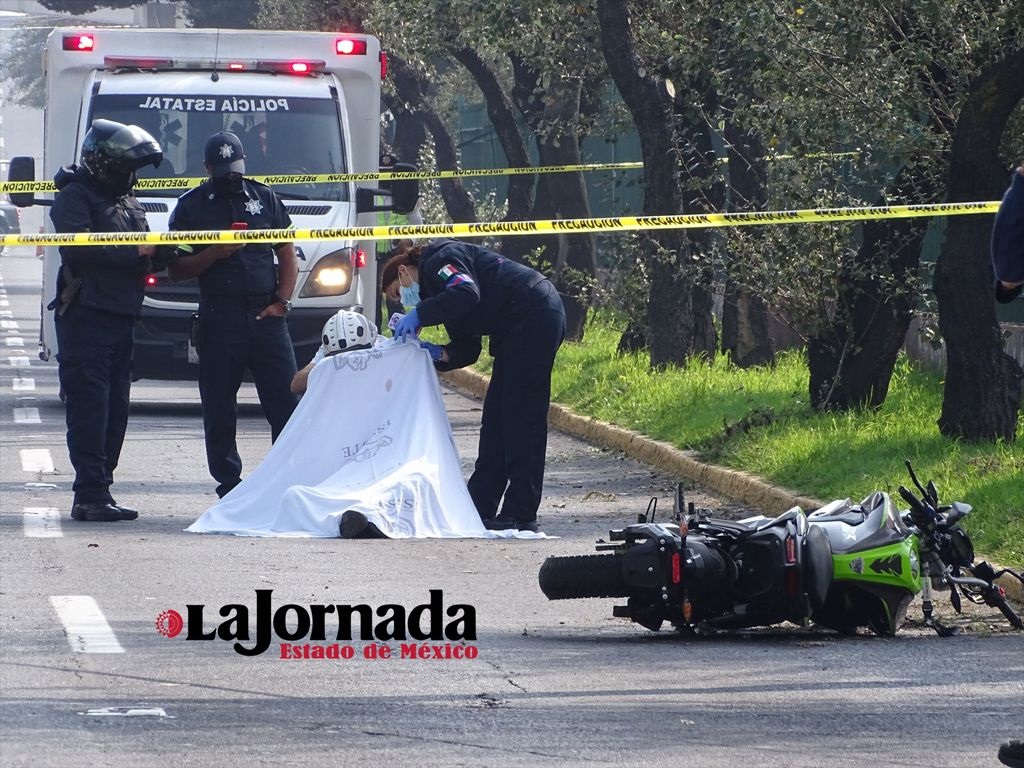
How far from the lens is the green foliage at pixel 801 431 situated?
396 inches

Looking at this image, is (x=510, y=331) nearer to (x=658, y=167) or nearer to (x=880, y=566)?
(x=880, y=566)

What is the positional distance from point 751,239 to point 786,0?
163cm

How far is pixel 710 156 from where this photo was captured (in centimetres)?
1678

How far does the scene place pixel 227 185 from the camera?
10.7m

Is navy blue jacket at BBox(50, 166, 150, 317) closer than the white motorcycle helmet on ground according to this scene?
Yes

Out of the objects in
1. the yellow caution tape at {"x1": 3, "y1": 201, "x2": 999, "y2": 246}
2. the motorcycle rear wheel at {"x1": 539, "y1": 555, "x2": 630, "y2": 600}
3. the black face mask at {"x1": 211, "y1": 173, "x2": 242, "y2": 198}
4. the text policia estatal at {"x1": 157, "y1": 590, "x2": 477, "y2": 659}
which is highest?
the black face mask at {"x1": 211, "y1": 173, "x2": 242, "y2": 198}

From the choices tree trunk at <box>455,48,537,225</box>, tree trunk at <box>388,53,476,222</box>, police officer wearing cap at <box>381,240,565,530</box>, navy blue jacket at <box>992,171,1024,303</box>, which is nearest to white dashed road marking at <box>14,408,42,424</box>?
police officer wearing cap at <box>381,240,565,530</box>

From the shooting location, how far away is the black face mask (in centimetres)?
1070

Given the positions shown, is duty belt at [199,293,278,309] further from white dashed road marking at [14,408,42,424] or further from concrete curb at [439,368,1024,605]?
white dashed road marking at [14,408,42,424]

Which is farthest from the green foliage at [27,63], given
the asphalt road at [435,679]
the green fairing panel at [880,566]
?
the green fairing panel at [880,566]

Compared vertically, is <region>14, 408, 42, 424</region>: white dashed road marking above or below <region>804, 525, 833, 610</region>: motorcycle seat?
below

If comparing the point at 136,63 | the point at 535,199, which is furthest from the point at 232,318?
the point at 535,199

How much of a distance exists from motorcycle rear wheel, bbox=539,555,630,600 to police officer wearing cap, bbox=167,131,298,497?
371cm

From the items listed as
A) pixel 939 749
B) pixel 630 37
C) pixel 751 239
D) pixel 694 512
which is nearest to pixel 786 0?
pixel 751 239
